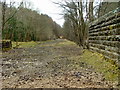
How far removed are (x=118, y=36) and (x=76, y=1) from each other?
13.1 metres

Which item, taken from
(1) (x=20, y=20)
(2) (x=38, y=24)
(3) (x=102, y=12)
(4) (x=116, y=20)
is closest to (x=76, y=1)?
(3) (x=102, y=12)

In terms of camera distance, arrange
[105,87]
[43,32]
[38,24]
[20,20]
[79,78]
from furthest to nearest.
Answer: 1. [43,32]
2. [38,24]
3. [20,20]
4. [79,78]
5. [105,87]

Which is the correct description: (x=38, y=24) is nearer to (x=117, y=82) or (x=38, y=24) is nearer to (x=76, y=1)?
(x=76, y=1)

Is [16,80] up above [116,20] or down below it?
below

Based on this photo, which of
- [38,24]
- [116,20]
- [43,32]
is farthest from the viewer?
[43,32]

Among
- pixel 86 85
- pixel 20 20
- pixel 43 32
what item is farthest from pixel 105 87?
pixel 43 32

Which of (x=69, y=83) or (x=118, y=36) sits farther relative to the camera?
(x=118, y=36)

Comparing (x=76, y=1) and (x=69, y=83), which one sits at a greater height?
(x=76, y=1)

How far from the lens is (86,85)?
4.34 meters

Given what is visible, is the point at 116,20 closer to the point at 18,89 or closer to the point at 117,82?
the point at 117,82

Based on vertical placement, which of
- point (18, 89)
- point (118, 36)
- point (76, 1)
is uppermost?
point (76, 1)

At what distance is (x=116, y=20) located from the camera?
625cm

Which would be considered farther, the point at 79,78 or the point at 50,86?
the point at 79,78

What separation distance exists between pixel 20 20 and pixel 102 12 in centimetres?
2491
